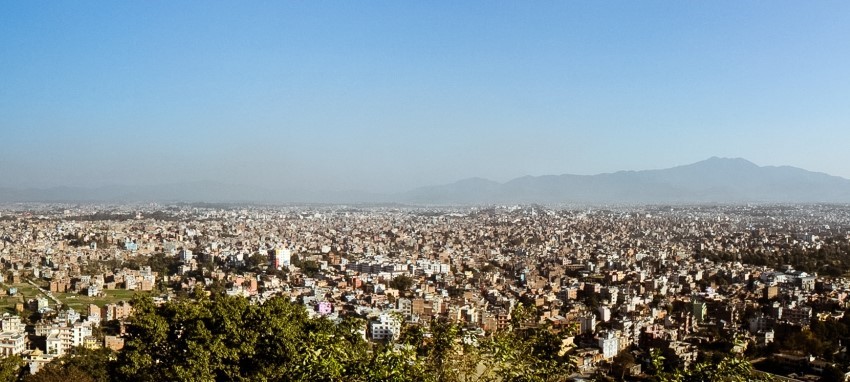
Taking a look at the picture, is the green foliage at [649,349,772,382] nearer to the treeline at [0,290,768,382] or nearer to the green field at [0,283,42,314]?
the treeline at [0,290,768,382]

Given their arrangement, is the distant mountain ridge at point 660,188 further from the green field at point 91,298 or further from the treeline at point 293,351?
the treeline at point 293,351

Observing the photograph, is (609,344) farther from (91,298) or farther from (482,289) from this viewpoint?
(91,298)

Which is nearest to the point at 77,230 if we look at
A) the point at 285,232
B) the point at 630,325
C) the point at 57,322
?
the point at 285,232

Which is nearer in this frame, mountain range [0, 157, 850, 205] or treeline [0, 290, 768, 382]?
treeline [0, 290, 768, 382]

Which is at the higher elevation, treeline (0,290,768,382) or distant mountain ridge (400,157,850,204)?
distant mountain ridge (400,157,850,204)

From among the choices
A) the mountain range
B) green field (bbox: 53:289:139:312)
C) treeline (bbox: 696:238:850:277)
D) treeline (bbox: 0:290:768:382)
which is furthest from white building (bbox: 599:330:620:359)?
the mountain range
